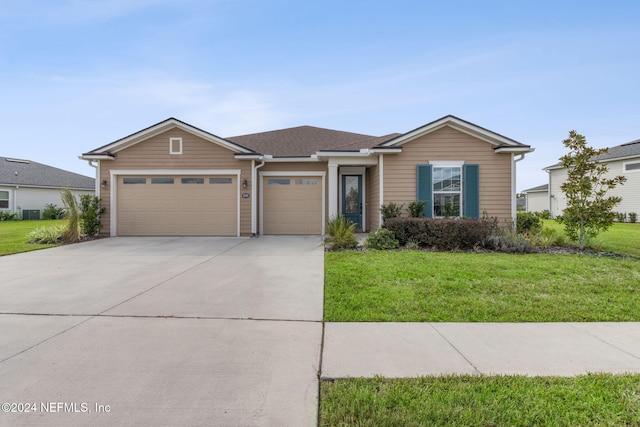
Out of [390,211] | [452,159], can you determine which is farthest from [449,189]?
[390,211]

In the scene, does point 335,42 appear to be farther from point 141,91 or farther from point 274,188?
point 141,91

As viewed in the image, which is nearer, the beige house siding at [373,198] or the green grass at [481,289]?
the green grass at [481,289]

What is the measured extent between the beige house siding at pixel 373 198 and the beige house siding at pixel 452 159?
20.0 inches

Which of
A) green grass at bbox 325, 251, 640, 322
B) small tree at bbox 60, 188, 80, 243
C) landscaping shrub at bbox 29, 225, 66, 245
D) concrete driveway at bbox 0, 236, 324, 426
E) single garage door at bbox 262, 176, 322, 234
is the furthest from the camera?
single garage door at bbox 262, 176, 322, 234

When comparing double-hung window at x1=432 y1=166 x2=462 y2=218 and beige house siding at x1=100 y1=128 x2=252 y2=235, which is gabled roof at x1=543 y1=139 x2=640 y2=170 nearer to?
double-hung window at x1=432 y1=166 x2=462 y2=218

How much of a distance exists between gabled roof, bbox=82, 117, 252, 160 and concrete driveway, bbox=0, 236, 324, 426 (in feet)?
22.0

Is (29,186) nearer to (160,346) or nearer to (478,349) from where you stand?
(160,346)

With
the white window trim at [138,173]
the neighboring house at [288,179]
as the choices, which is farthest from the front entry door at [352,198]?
the white window trim at [138,173]

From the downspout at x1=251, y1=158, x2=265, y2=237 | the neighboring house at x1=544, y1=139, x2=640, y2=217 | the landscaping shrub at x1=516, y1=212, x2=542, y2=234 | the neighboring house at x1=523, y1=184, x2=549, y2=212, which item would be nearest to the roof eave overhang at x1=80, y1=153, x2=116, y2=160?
the downspout at x1=251, y1=158, x2=265, y2=237

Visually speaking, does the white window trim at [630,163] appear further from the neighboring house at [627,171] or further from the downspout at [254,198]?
the downspout at [254,198]

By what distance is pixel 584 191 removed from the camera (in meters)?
8.80

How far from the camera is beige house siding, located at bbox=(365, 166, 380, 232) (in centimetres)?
1176

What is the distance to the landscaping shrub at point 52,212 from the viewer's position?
24.0m

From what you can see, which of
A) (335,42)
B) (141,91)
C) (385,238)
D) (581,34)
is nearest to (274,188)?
(385,238)
